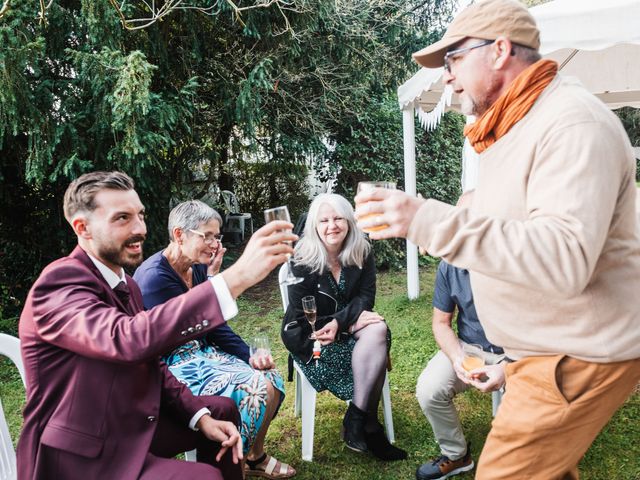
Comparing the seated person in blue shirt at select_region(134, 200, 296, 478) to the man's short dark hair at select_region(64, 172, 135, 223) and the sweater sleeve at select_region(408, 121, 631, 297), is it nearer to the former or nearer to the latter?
the man's short dark hair at select_region(64, 172, 135, 223)

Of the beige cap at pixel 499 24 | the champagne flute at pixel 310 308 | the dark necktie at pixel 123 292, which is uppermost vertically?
the beige cap at pixel 499 24

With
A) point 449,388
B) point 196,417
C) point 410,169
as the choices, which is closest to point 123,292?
point 196,417

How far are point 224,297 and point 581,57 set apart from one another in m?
6.55

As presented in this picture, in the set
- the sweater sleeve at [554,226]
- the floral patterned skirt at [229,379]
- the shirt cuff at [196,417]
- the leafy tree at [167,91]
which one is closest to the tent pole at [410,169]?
the leafy tree at [167,91]

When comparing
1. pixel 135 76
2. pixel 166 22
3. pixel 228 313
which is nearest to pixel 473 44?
pixel 228 313

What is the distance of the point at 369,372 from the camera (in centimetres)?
319

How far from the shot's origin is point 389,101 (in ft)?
29.8

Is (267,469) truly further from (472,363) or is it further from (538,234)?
(538,234)

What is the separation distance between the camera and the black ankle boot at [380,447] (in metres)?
3.20

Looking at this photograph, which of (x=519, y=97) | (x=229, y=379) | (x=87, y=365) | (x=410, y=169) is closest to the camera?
(x=519, y=97)

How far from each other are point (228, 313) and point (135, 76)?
14.1ft

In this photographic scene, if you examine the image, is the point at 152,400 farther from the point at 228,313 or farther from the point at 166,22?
the point at 166,22

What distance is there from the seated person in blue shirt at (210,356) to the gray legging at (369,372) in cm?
53

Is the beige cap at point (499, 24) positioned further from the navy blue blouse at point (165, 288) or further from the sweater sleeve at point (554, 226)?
the navy blue blouse at point (165, 288)
